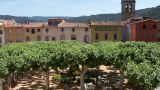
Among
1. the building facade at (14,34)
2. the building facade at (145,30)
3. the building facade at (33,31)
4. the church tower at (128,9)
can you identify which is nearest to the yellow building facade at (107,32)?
the building facade at (145,30)

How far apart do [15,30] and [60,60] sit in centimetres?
5737

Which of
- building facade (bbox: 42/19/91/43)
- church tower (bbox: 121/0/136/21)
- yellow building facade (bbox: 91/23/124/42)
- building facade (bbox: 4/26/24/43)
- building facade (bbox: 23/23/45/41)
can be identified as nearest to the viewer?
yellow building facade (bbox: 91/23/124/42)

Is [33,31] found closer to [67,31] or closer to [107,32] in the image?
[67,31]

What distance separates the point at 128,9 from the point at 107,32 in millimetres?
14702

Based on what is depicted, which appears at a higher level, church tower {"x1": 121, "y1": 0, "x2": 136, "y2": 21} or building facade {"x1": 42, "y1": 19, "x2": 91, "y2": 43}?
church tower {"x1": 121, "y1": 0, "x2": 136, "y2": 21}

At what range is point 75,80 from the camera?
160 ft

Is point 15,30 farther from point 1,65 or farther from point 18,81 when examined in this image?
point 1,65

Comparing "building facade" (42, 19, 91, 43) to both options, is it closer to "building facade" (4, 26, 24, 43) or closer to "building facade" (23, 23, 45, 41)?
"building facade" (23, 23, 45, 41)

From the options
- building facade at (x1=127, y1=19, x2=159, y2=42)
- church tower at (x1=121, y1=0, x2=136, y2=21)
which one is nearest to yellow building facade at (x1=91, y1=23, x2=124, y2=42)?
building facade at (x1=127, y1=19, x2=159, y2=42)

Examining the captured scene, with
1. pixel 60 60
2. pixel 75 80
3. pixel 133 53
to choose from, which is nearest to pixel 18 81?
pixel 75 80

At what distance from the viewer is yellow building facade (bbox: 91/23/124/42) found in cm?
8994

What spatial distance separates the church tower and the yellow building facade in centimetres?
1177

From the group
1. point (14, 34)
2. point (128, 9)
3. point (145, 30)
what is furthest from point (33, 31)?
point (145, 30)

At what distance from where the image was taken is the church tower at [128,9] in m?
99.8
